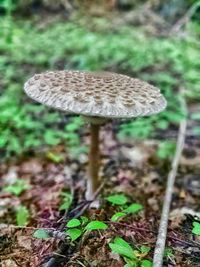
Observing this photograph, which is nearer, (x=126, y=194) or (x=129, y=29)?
(x=126, y=194)

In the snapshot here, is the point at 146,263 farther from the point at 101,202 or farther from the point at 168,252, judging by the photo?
the point at 101,202

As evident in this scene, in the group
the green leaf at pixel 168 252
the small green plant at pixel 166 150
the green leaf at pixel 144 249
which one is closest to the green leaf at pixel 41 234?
the green leaf at pixel 144 249

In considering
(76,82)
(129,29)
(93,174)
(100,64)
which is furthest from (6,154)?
(129,29)

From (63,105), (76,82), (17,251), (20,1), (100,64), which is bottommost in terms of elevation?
(17,251)

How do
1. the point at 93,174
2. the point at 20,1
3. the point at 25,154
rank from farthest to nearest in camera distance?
the point at 20,1
the point at 25,154
the point at 93,174

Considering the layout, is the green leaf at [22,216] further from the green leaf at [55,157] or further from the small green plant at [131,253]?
the small green plant at [131,253]

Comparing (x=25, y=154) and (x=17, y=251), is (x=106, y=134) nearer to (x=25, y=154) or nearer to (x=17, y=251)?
(x=25, y=154)
